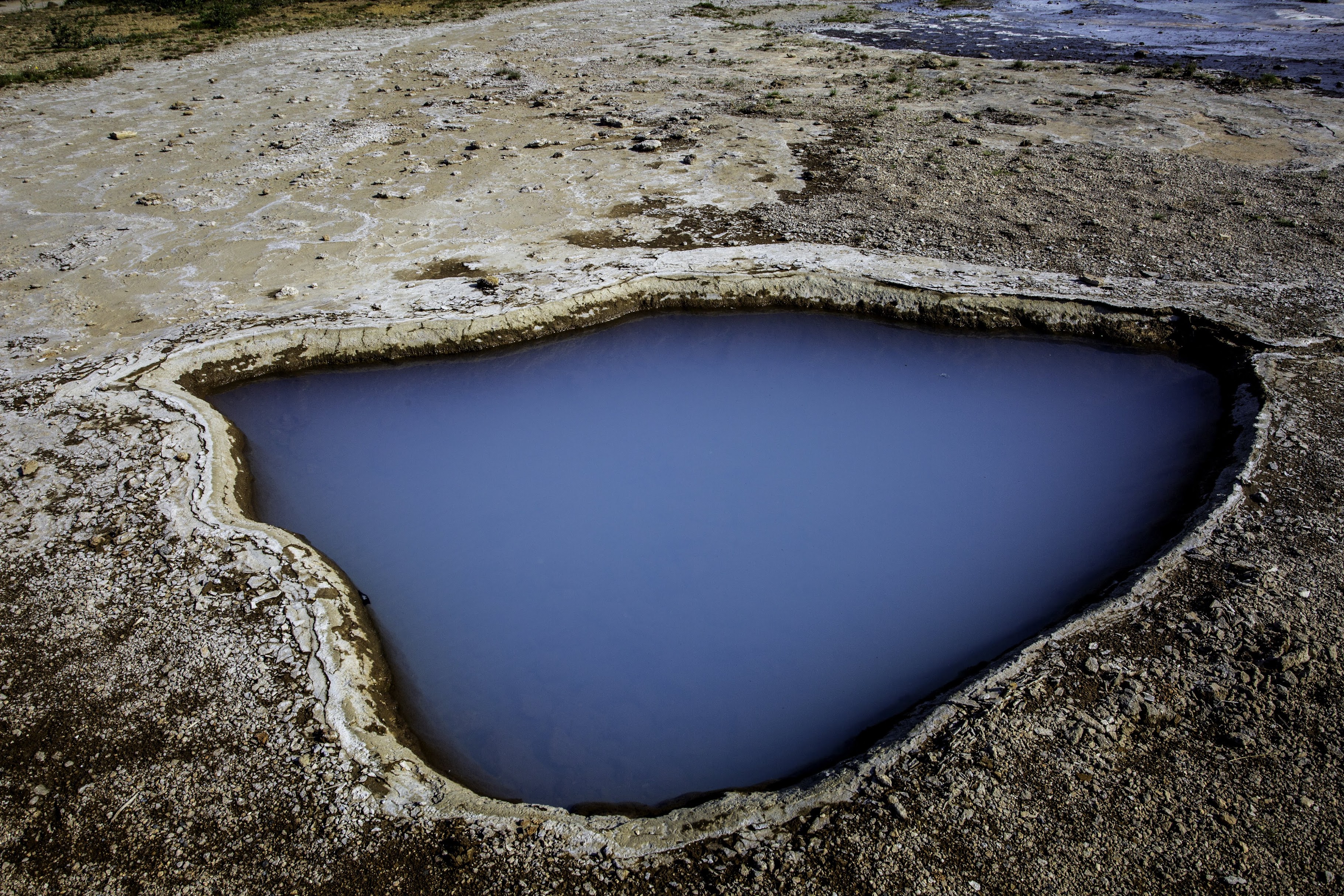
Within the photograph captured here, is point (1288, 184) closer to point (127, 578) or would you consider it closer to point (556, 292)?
point (556, 292)

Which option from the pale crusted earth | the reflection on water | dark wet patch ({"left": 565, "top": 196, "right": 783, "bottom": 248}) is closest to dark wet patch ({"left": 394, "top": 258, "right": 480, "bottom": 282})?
the pale crusted earth

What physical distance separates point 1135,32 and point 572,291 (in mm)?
13563

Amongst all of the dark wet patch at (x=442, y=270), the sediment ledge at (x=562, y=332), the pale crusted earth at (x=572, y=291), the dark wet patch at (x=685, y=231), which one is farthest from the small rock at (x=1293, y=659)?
the dark wet patch at (x=442, y=270)

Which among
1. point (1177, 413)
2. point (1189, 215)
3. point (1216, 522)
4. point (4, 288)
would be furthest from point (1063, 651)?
point (4, 288)

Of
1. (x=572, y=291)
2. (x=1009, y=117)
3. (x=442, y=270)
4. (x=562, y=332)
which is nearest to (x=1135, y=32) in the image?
(x=1009, y=117)

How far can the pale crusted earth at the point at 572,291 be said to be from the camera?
2514 millimetres

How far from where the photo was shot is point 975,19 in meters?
15.5

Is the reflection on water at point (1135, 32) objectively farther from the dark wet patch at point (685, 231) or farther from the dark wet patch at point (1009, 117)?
the dark wet patch at point (685, 231)

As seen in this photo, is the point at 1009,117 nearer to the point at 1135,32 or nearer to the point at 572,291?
the point at 572,291

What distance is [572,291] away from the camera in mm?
5668

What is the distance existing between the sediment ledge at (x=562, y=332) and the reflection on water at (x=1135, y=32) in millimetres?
8519

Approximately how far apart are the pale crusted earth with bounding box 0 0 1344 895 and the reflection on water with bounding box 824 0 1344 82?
1.60 meters

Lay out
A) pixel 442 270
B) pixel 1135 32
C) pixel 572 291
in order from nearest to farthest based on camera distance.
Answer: pixel 572 291
pixel 442 270
pixel 1135 32

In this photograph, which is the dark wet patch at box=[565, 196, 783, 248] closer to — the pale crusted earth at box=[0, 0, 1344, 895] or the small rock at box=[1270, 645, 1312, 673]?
the pale crusted earth at box=[0, 0, 1344, 895]
